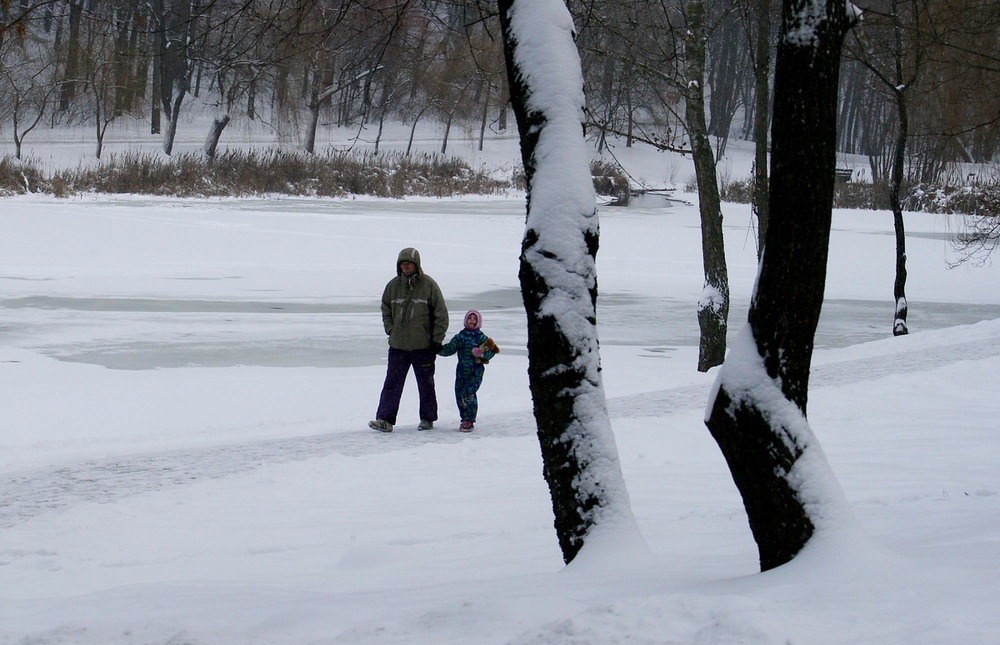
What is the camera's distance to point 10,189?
118 ft

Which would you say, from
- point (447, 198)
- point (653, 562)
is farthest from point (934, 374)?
point (447, 198)

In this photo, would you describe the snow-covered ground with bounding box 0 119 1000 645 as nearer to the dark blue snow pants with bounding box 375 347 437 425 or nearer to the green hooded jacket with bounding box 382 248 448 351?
the dark blue snow pants with bounding box 375 347 437 425

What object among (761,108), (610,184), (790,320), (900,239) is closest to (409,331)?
(790,320)

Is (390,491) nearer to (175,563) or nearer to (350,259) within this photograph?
(175,563)

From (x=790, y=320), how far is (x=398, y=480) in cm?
438

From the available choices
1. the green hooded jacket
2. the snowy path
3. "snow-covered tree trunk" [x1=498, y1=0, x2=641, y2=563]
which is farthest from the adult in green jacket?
"snow-covered tree trunk" [x1=498, y1=0, x2=641, y2=563]

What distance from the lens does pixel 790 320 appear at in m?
4.18

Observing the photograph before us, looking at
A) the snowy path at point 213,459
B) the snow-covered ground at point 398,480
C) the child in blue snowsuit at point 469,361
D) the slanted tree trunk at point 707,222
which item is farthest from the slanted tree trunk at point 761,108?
the child in blue snowsuit at point 469,361

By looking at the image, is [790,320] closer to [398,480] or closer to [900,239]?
[398,480]

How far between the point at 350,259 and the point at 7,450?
15606 millimetres

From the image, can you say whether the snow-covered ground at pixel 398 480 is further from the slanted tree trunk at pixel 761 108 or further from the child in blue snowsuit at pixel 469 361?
the slanted tree trunk at pixel 761 108

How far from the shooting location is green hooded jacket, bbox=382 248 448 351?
966 cm

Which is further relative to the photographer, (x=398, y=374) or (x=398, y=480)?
(x=398, y=374)

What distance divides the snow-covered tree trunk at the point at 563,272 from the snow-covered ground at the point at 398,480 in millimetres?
335
